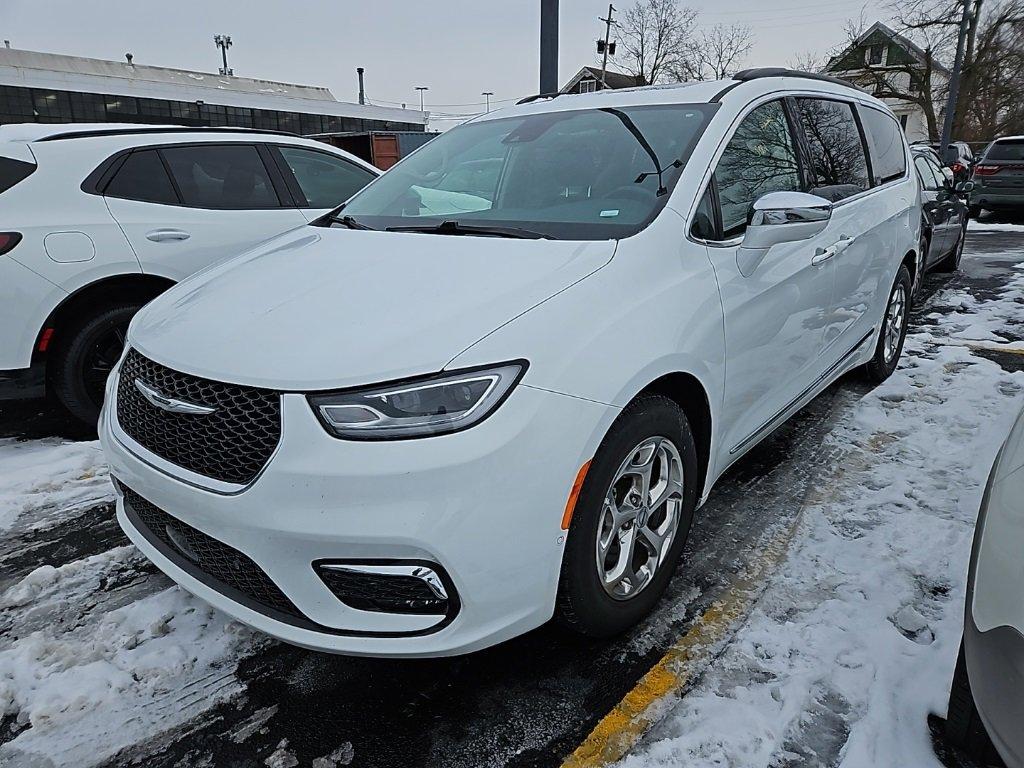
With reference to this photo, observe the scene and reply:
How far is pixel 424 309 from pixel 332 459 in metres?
0.51

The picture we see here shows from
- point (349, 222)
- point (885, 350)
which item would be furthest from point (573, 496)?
point (885, 350)

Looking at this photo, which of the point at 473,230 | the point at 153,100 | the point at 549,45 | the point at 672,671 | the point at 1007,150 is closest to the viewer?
the point at 672,671

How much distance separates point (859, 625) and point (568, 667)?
3.31ft

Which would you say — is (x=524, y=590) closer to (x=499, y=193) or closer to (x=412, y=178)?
(x=499, y=193)

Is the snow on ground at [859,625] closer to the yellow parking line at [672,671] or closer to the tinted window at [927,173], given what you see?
the yellow parking line at [672,671]

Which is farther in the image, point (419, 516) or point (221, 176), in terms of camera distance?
point (221, 176)

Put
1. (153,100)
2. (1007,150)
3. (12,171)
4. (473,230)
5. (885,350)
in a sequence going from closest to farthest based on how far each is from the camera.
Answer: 1. (473,230)
2. (12,171)
3. (885,350)
4. (1007,150)
5. (153,100)

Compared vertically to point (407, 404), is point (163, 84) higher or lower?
higher

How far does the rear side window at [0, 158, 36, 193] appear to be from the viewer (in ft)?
12.5

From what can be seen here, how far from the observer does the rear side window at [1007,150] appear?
14.2m

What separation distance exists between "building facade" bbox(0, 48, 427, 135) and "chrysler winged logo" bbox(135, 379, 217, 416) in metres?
29.6

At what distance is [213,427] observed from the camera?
188 cm

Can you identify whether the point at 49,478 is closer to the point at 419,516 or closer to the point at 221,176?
the point at 221,176

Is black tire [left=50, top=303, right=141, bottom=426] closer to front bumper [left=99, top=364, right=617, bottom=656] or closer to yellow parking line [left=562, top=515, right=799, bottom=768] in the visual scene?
front bumper [left=99, top=364, right=617, bottom=656]
